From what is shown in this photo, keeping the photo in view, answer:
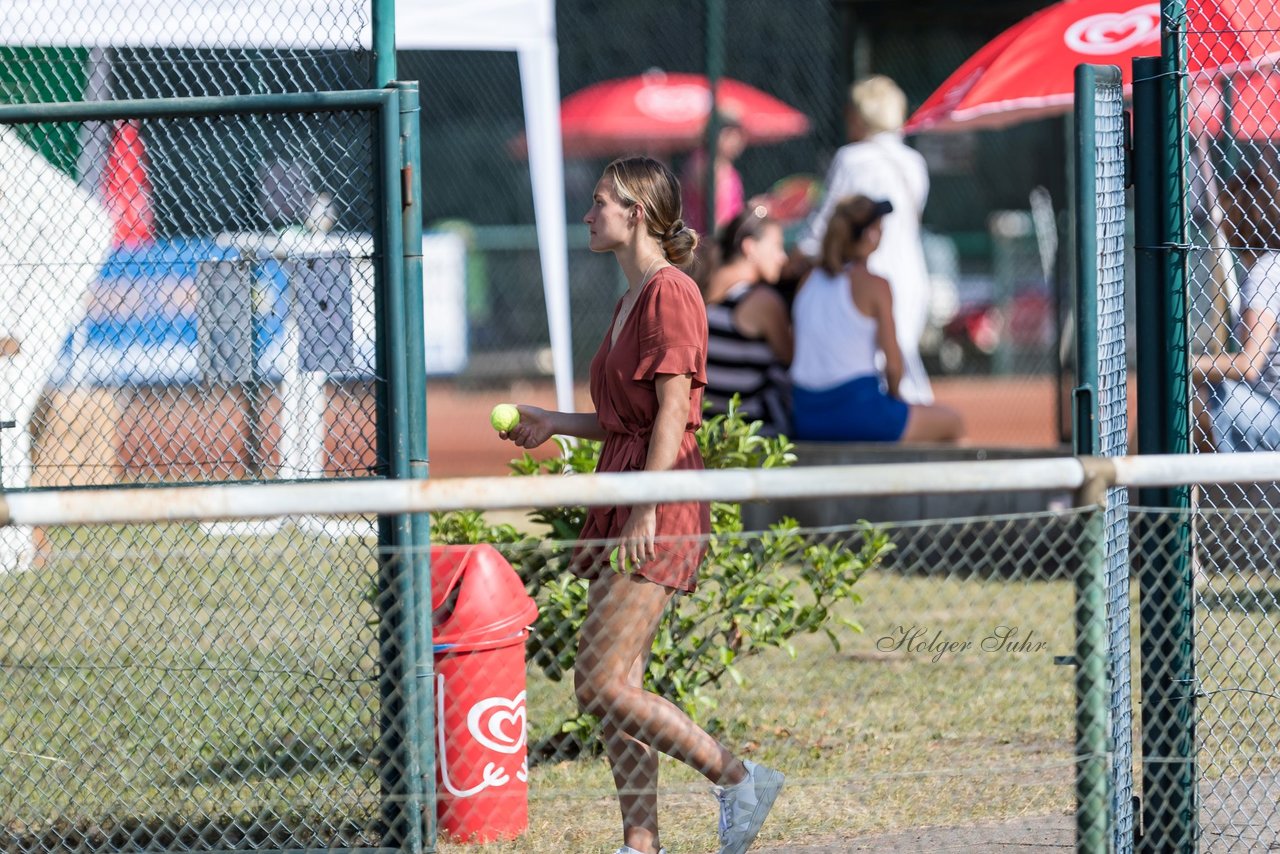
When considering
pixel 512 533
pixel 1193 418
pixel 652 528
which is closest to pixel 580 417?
pixel 652 528

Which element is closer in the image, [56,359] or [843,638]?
[56,359]

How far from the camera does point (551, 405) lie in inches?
604

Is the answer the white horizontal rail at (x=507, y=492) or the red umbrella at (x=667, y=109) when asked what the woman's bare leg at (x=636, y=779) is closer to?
the white horizontal rail at (x=507, y=492)

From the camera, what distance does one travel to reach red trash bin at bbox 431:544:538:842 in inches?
157

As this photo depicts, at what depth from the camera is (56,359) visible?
5.85m

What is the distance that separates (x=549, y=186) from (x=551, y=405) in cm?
707

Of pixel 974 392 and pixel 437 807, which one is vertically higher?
pixel 974 392

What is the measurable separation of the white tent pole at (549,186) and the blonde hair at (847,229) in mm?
1473

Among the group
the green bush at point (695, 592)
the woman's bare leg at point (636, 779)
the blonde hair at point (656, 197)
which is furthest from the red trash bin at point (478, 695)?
the blonde hair at point (656, 197)

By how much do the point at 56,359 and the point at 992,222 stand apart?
15.3 m

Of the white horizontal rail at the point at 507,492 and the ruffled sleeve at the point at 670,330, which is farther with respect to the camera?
the ruffled sleeve at the point at 670,330

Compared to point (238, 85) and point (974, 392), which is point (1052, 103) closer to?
point (238, 85)

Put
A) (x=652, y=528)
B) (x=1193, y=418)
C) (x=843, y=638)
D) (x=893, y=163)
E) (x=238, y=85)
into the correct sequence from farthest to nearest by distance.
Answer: (x=893, y=163) → (x=843, y=638) → (x=238, y=85) → (x=1193, y=418) → (x=652, y=528)

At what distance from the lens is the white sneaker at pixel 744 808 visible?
12.2 ft
